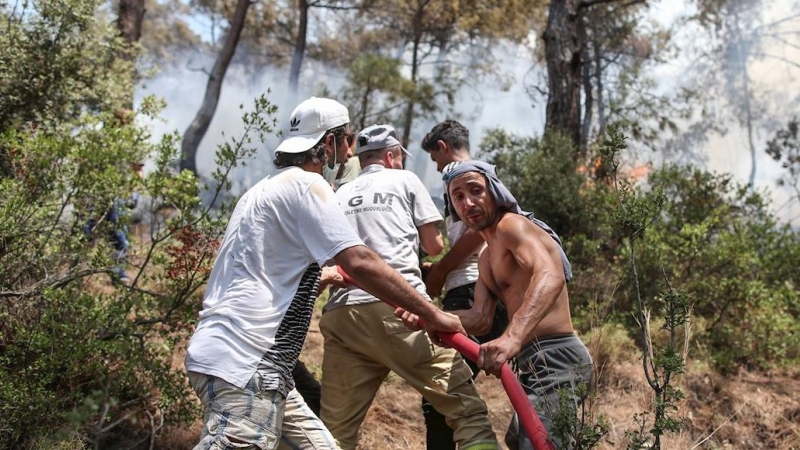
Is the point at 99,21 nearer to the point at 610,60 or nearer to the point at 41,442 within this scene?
the point at 41,442

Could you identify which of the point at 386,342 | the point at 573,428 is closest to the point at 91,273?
the point at 386,342

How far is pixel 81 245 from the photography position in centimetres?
436

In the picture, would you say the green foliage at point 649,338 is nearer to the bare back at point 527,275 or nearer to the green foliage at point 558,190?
the bare back at point 527,275

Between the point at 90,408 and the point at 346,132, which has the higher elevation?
the point at 346,132

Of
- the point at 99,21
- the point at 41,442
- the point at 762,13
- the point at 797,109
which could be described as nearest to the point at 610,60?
the point at 762,13

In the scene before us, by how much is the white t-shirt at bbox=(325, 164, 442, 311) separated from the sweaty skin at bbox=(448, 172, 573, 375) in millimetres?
379

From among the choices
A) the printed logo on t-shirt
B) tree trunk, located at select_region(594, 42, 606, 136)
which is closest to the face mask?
the printed logo on t-shirt

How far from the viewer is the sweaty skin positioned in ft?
9.21

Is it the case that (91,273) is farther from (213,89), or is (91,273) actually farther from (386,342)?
(213,89)

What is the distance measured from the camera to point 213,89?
13789 millimetres

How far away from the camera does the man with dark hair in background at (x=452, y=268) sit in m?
3.75

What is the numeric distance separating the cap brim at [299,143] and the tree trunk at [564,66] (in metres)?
6.16

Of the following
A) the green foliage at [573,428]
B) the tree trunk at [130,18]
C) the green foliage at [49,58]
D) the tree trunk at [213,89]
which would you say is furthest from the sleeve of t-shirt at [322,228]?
the tree trunk at [213,89]

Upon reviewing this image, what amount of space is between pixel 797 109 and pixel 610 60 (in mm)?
6208
